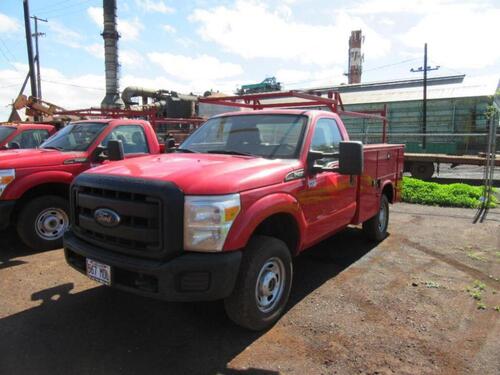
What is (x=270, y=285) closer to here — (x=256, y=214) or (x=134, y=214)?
(x=256, y=214)

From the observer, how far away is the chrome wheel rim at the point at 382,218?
6417 mm

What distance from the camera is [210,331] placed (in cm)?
356

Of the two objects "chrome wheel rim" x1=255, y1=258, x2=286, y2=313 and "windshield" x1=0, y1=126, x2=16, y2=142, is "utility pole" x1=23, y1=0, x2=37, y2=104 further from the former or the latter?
"chrome wheel rim" x1=255, y1=258, x2=286, y2=313

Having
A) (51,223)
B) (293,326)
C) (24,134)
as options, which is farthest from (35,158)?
(293,326)

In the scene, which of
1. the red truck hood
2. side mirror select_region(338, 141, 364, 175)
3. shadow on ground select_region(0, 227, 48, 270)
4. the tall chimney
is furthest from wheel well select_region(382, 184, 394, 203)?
the tall chimney

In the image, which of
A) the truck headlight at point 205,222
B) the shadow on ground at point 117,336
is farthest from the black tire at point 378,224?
the truck headlight at point 205,222

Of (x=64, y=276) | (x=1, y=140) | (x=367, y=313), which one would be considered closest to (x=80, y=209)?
(x=64, y=276)

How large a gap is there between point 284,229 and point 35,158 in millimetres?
3911

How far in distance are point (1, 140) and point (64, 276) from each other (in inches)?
182

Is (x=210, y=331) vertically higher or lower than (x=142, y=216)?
lower

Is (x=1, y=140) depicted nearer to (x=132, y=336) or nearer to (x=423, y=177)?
(x=132, y=336)

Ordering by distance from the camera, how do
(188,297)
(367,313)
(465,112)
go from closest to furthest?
(188,297) → (367,313) → (465,112)

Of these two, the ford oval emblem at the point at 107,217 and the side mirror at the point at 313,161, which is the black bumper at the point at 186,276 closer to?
the ford oval emblem at the point at 107,217

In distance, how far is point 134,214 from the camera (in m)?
3.10
